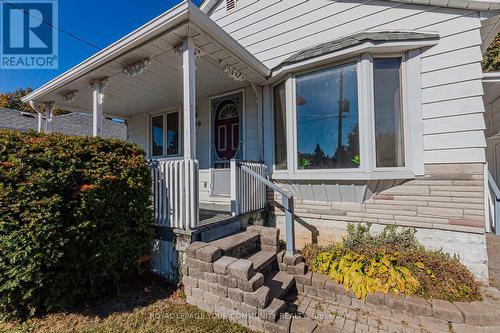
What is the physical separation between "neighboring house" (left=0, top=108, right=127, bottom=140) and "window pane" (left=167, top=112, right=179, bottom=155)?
2687 mm

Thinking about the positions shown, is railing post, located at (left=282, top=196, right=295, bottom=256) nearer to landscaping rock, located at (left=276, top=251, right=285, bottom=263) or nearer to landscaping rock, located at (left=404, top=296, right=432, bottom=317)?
landscaping rock, located at (left=276, top=251, right=285, bottom=263)

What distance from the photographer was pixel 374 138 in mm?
3518

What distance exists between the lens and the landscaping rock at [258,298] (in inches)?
93.8

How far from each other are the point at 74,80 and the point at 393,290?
6.34 meters

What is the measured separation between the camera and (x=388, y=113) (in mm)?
3559

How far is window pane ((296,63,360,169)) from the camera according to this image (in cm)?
366

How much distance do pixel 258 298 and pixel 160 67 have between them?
4.02 m

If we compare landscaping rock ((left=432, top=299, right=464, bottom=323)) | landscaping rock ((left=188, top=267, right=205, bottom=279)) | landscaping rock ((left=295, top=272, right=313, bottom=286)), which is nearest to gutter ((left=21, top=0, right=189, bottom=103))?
landscaping rock ((left=188, top=267, right=205, bottom=279))

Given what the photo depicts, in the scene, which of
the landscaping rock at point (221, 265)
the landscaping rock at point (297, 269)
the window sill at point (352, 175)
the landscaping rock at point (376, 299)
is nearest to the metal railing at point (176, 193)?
the landscaping rock at point (221, 265)

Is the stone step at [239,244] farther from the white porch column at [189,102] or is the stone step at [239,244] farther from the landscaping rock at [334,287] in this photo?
the white porch column at [189,102]

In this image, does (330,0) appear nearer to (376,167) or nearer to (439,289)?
(376,167)

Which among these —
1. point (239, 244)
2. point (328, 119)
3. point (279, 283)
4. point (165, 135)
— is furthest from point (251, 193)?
point (165, 135)

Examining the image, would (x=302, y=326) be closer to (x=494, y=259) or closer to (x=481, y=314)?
(x=481, y=314)

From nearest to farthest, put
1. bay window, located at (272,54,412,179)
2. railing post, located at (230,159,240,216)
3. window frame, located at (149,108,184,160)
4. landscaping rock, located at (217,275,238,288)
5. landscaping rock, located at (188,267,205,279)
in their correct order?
landscaping rock, located at (217,275,238,288), landscaping rock, located at (188,267,205,279), bay window, located at (272,54,412,179), railing post, located at (230,159,240,216), window frame, located at (149,108,184,160)
